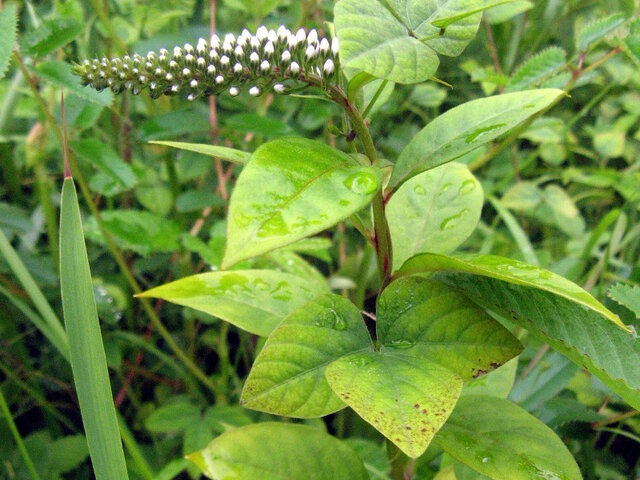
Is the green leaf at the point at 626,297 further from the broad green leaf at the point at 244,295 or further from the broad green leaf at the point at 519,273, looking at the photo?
the broad green leaf at the point at 244,295

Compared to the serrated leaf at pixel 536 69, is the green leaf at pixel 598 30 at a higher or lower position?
higher

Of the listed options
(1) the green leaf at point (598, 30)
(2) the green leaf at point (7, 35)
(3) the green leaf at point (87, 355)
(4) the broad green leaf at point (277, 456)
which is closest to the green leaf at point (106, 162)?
(2) the green leaf at point (7, 35)

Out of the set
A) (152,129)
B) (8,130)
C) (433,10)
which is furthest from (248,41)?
(8,130)

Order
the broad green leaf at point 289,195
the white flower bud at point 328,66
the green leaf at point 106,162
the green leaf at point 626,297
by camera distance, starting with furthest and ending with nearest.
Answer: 1. the green leaf at point 106,162
2. the green leaf at point 626,297
3. the white flower bud at point 328,66
4. the broad green leaf at point 289,195

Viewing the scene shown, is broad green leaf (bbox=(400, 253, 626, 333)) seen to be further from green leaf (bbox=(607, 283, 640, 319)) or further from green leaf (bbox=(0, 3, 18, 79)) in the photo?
green leaf (bbox=(0, 3, 18, 79))

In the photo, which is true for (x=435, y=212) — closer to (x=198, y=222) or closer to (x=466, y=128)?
(x=466, y=128)

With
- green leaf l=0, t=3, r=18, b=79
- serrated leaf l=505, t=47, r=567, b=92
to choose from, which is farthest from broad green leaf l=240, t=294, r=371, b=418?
serrated leaf l=505, t=47, r=567, b=92

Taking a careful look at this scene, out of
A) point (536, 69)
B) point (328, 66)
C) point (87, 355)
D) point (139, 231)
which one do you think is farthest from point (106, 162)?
point (536, 69)
